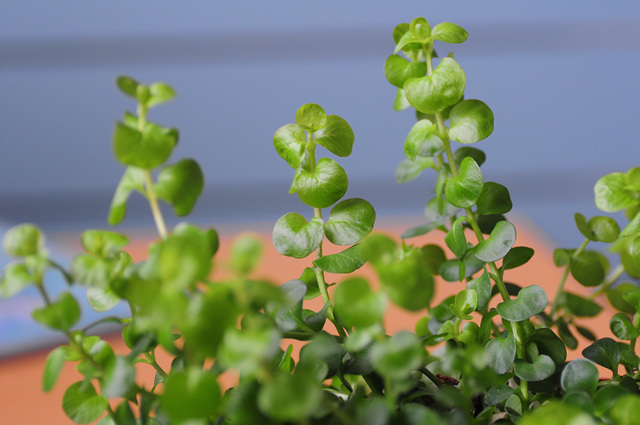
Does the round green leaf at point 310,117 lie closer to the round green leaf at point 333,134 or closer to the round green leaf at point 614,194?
the round green leaf at point 333,134

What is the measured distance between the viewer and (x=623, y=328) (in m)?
0.27

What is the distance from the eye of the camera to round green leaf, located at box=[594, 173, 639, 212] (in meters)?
0.27

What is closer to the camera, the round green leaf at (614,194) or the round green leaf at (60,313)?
the round green leaf at (60,313)

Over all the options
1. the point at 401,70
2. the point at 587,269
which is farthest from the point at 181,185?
the point at 587,269

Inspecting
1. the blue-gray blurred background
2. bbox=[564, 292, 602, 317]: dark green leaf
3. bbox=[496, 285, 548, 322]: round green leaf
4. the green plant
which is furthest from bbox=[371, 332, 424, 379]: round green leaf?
the blue-gray blurred background

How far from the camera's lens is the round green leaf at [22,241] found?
6.2 inches

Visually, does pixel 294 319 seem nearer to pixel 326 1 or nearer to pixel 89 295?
pixel 89 295

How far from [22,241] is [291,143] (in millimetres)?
109

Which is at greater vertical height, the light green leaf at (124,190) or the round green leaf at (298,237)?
the light green leaf at (124,190)

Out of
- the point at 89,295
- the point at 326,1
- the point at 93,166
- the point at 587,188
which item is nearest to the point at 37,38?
the point at 93,166

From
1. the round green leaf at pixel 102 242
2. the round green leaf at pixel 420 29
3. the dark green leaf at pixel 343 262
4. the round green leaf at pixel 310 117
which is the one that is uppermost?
the round green leaf at pixel 420 29

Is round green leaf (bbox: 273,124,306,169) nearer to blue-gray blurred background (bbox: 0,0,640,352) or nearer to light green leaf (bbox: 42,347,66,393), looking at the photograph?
light green leaf (bbox: 42,347,66,393)

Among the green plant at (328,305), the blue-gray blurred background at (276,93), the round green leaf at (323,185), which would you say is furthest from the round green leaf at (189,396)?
the blue-gray blurred background at (276,93)

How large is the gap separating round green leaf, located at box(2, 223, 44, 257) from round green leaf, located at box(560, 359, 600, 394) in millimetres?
172
